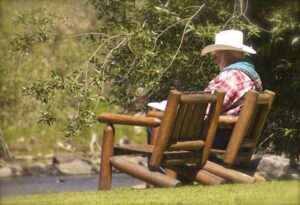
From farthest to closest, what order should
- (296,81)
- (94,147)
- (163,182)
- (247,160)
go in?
(94,147)
(296,81)
(247,160)
(163,182)

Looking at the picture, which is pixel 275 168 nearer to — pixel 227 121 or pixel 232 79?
pixel 232 79

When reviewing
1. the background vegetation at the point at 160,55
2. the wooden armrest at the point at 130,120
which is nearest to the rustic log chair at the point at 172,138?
the wooden armrest at the point at 130,120

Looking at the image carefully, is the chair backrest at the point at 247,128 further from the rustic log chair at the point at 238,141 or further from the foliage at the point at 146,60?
the foliage at the point at 146,60

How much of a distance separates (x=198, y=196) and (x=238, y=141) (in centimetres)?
167

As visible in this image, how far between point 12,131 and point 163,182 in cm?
2782

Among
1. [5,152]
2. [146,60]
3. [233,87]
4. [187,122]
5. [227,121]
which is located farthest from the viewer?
[5,152]

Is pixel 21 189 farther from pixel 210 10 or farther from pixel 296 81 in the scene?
pixel 210 10

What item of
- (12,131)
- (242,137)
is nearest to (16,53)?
(242,137)

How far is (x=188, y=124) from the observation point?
850 centimetres

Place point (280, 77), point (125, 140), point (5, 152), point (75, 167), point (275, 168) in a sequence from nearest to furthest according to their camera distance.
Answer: point (280, 77) → point (275, 168) → point (75, 167) → point (5, 152) → point (125, 140)

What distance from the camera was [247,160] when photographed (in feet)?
→ 30.3

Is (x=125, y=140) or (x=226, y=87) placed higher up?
(x=226, y=87)

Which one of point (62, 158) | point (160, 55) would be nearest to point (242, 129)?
point (160, 55)

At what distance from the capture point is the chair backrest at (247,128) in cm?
847
